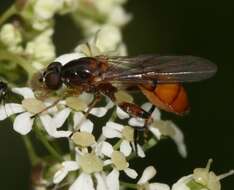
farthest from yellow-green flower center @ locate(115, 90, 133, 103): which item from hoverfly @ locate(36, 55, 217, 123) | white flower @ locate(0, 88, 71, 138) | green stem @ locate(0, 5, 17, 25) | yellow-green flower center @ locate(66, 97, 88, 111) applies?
green stem @ locate(0, 5, 17, 25)

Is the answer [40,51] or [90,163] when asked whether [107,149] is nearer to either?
[90,163]

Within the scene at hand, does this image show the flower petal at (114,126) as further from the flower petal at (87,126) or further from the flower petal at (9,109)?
the flower petal at (9,109)

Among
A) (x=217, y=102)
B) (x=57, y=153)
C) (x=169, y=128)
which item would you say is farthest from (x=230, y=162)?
(x=57, y=153)

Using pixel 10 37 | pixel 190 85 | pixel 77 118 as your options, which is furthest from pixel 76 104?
pixel 190 85

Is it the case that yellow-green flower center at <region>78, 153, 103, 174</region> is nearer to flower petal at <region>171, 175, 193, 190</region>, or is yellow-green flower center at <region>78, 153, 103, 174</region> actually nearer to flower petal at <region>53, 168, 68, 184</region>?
flower petal at <region>53, 168, 68, 184</region>

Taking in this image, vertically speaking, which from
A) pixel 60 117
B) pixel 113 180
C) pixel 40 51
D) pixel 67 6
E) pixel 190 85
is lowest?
pixel 190 85

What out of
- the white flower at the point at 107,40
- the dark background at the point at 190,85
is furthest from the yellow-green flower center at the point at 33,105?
the dark background at the point at 190,85
